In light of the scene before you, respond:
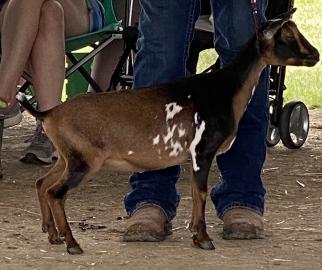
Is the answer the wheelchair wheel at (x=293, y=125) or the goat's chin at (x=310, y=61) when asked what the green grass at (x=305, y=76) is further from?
the goat's chin at (x=310, y=61)

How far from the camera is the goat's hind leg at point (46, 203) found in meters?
3.81

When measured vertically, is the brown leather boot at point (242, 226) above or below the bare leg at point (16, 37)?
below

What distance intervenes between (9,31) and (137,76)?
4.03 ft

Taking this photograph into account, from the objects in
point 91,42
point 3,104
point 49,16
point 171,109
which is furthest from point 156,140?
point 91,42

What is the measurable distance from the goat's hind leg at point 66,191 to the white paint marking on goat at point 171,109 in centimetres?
35

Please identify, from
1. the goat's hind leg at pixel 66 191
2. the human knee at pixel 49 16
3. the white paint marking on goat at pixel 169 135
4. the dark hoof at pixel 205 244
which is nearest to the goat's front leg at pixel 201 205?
the dark hoof at pixel 205 244

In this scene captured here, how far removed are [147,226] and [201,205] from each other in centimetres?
25

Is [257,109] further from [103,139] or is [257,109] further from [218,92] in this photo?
[103,139]

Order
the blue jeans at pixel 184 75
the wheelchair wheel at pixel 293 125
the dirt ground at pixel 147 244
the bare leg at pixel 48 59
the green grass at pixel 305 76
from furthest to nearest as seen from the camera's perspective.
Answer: the green grass at pixel 305 76 < the wheelchair wheel at pixel 293 125 < the bare leg at pixel 48 59 < the blue jeans at pixel 184 75 < the dirt ground at pixel 147 244

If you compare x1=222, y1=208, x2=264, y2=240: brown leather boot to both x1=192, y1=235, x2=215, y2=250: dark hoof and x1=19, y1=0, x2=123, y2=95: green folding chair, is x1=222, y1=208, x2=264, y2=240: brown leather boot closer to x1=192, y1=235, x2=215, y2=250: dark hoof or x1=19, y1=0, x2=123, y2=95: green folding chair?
x1=192, y1=235, x2=215, y2=250: dark hoof

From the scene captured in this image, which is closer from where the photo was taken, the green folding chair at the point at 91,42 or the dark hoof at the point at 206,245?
the dark hoof at the point at 206,245

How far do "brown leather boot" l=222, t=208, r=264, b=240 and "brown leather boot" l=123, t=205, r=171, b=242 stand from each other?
22cm

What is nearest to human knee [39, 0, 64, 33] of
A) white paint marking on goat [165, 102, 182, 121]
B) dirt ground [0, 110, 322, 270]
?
dirt ground [0, 110, 322, 270]

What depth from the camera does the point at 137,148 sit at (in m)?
3.71
